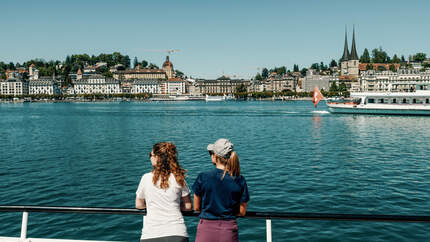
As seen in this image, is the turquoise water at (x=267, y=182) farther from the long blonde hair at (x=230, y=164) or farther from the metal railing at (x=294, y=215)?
the long blonde hair at (x=230, y=164)

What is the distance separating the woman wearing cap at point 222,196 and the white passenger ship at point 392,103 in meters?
64.3

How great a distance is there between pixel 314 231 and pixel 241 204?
7734 mm

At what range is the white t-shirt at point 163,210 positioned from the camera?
13.8 feet

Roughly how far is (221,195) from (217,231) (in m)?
0.39

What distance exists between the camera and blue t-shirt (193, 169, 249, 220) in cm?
423

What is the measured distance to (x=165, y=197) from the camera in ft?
14.1

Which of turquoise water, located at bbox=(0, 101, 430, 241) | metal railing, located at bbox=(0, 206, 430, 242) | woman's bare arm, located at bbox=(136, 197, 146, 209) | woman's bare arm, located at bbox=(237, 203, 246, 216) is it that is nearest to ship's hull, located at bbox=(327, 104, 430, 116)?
turquoise water, located at bbox=(0, 101, 430, 241)

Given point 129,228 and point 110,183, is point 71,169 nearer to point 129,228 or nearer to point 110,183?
point 110,183

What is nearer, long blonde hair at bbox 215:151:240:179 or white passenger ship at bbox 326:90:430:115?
long blonde hair at bbox 215:151:240:179

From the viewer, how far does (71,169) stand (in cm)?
2198

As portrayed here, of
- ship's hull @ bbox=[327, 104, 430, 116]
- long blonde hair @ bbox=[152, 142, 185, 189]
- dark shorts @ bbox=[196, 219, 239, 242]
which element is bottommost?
ship's hull @ bbox=[327, 104, 430, 116]

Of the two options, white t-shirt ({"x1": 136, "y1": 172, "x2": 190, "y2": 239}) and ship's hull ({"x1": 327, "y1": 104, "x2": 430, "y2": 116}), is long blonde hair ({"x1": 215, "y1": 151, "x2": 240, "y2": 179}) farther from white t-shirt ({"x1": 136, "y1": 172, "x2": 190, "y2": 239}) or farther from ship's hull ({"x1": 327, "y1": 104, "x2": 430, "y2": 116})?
ship's hull ({"x1": 327, "y1": 104, "x2": 430, "y2": 116})

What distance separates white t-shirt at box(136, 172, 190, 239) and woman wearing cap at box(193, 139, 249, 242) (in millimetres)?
235

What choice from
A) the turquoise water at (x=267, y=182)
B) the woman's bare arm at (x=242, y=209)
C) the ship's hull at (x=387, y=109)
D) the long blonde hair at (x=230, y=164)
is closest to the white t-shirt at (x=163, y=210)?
the long blonde hair at (x=230, y=164)
